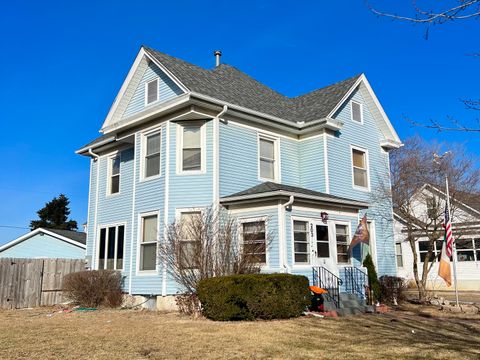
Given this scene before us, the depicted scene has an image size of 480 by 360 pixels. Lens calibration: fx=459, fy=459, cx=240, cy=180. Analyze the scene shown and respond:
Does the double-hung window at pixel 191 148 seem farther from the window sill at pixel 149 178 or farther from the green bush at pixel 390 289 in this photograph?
the green bush at pixel 390 289

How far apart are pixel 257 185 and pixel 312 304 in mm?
4599

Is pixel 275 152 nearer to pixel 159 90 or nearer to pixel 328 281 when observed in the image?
pixel 159 90

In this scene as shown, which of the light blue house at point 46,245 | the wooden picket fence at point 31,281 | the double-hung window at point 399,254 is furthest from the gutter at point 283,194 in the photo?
the double-hung window at point 399,254

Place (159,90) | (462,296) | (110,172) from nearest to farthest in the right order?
(159,90) < (110,172) < (462,296)

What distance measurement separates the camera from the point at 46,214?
4666cm

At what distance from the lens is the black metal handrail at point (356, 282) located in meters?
15.1

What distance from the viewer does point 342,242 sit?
1527cm

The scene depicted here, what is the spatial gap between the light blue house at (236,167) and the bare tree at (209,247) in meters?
0.33

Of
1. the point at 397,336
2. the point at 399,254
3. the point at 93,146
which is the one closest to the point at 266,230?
the point at 397,336

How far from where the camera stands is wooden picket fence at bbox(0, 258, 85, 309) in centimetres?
1591

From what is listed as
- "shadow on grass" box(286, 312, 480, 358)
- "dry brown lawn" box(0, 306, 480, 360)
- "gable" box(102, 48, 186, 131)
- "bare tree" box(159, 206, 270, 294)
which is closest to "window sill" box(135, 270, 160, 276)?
"bare tree" box(159, 206, 270, 294)

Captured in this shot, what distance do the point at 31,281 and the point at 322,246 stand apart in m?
10.4

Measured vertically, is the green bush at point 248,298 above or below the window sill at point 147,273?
below

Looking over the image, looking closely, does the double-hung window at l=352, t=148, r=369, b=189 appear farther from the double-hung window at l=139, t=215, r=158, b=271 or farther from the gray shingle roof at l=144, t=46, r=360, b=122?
the double-hung window at l=139, t=215, r=158, b=271
